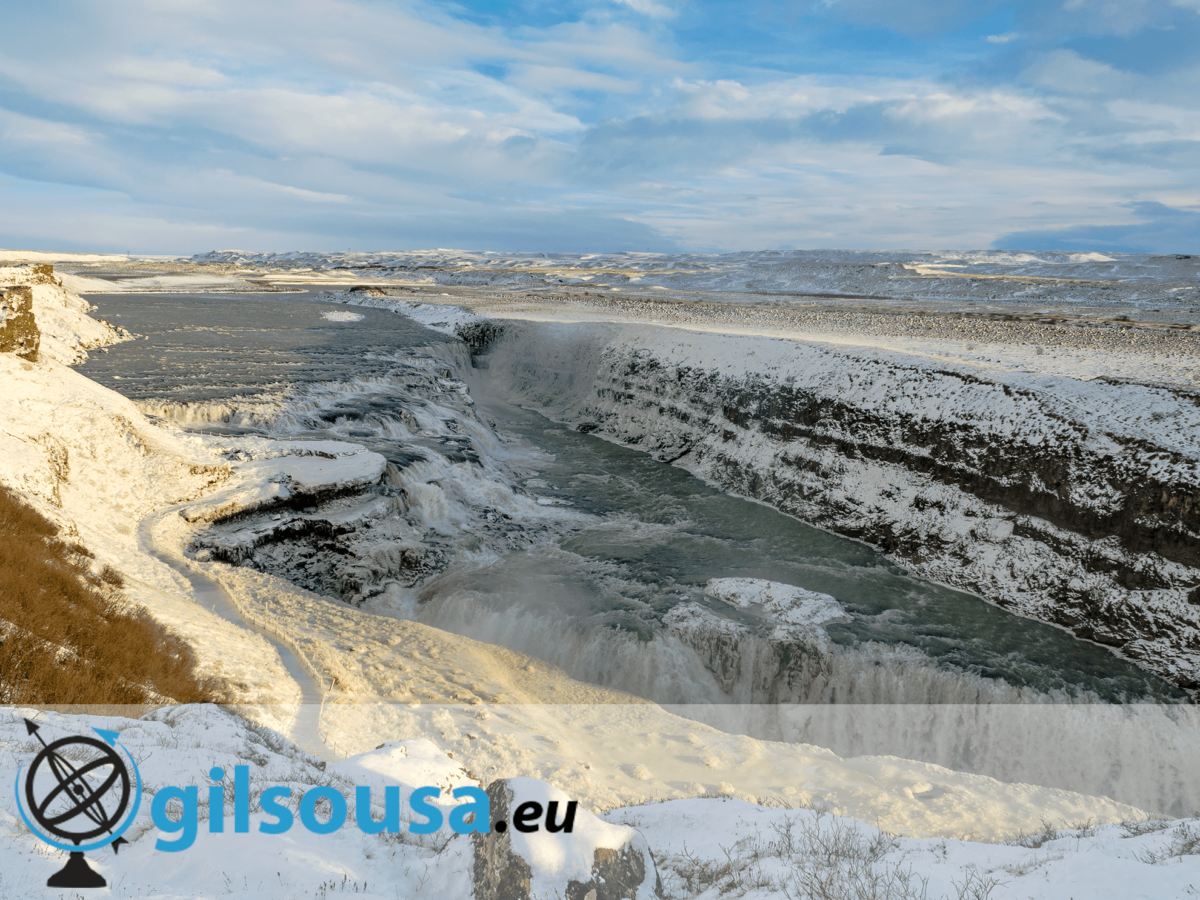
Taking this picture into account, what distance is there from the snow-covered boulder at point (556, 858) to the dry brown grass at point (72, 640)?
5.00 m

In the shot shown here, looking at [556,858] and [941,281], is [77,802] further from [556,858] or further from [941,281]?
[941,281]

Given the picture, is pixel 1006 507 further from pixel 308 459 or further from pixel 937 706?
pixel 308 459

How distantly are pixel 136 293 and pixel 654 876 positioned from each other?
87.1 metres

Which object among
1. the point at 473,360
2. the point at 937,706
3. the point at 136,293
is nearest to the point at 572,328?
the point at 473,360

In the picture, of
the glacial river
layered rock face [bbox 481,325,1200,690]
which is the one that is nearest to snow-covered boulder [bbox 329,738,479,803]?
the glacial river

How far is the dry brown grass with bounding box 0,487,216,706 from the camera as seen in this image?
733 centimetres

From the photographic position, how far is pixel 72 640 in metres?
8.48

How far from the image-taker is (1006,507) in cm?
1945

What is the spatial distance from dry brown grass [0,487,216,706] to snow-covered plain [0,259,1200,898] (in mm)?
621

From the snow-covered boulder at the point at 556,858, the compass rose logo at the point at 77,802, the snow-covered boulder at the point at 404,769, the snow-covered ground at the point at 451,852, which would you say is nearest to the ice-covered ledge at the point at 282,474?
the snow-covered ground at the point at 451,852

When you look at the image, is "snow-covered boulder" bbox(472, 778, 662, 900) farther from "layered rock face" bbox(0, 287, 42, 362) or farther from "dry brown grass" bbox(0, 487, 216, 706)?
"layered rock face" bbox(0, 287, 42, 362)

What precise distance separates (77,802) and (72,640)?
4.32 m

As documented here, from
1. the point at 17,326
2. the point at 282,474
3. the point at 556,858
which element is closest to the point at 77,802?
the point at 556,858

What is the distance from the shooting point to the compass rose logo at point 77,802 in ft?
15.2
